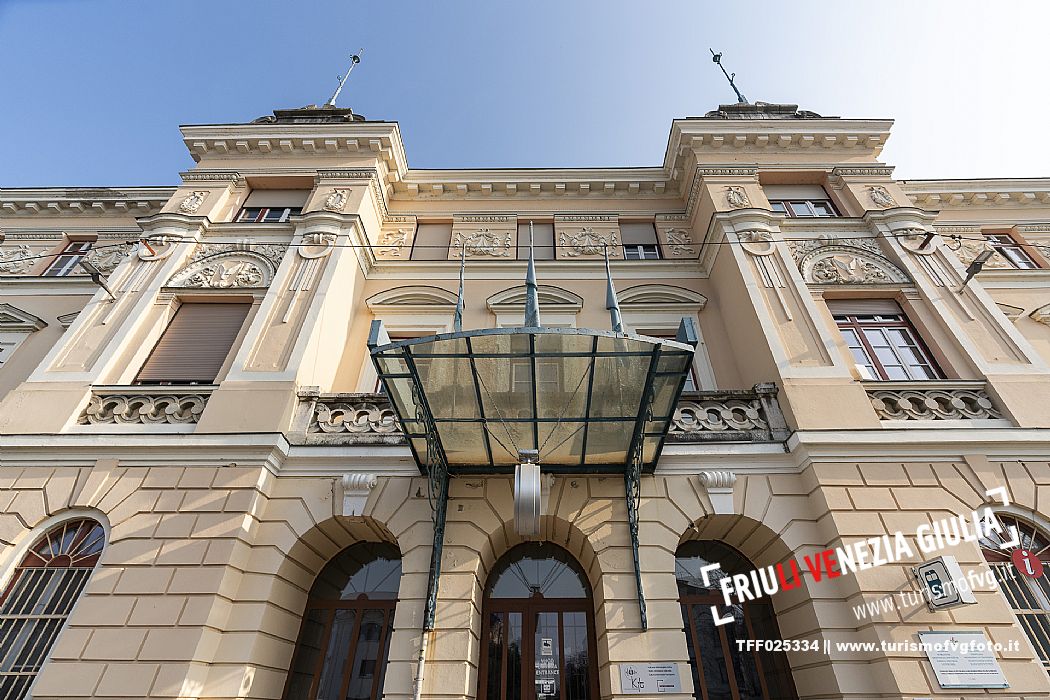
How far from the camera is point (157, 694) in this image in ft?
19.9

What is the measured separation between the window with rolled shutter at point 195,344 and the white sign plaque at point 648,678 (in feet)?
27.2

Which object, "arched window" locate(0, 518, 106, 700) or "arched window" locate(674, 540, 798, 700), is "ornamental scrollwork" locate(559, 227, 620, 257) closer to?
"arched window" locate(674, 540, 798, 700)

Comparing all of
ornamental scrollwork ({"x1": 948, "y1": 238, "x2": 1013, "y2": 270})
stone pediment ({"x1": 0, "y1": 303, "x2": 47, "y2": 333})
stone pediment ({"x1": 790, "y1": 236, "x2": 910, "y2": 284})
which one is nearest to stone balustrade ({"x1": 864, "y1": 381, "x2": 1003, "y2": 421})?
stone pediment ({"x1": 790, "y1": 236, "x2": 910, "y2": 284})

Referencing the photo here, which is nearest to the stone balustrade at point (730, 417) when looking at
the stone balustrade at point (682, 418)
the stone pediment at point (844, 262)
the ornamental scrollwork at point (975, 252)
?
the stone balustrade at point (682, 418)

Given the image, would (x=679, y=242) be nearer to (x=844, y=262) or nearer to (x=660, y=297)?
(x=660, y=297)

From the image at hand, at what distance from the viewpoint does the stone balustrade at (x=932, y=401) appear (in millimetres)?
8172

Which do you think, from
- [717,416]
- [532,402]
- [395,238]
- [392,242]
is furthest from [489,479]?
[395,238]

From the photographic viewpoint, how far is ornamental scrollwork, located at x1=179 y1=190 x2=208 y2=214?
Result: 11.9m

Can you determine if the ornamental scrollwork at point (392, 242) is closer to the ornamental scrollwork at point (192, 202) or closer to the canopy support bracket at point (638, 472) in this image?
the ornamental scrollwork at point (192, 202)

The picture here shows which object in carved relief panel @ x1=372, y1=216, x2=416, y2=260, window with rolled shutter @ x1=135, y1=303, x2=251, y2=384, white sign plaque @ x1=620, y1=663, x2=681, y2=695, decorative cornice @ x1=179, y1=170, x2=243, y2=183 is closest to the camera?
white sign plaque @ x1=620, y1=663, x2=681, y2=695

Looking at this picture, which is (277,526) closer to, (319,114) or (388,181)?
(388,181)

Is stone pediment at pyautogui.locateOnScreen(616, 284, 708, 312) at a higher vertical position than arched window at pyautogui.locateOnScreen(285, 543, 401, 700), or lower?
higher

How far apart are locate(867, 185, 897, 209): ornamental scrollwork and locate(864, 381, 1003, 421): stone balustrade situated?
204 inches

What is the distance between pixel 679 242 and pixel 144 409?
12.0 meters
